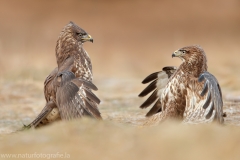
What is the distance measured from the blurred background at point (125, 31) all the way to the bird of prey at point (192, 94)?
27.8ft

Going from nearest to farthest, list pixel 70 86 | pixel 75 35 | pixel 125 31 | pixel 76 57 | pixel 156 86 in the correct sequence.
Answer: pixel 70 86, pixel 76 57, pixel 75 35, pixel 156 86, pixel 125 31

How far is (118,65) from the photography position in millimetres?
18375

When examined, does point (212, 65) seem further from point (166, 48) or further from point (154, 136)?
point (154, 136)

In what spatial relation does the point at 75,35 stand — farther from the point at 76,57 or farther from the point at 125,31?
the point at 125,31

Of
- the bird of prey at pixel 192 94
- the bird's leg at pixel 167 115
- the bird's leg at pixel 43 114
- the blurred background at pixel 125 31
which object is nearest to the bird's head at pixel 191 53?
the bird of prey at pixel 192 94

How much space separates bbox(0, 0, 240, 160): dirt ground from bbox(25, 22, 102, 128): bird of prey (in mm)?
347

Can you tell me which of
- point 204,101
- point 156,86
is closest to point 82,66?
point 156,86

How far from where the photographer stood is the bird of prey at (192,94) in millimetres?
7637

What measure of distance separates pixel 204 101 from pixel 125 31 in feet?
43.0

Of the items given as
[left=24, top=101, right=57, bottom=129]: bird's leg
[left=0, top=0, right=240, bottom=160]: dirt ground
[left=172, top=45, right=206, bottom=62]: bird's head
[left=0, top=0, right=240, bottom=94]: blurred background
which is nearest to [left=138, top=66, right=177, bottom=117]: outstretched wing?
[left=0, top=0, right=240, bottom=160]: dirt ground

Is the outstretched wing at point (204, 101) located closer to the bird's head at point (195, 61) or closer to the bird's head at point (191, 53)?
the bird's head at point (195, 61)

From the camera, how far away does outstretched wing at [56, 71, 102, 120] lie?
787 cm

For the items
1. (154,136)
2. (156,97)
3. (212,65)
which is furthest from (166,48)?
(154,136)

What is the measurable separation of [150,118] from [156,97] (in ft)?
1.86
